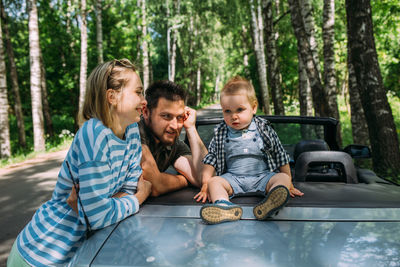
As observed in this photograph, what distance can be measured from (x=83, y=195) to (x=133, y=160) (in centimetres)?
47

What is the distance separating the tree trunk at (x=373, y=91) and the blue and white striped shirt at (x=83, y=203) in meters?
4.90

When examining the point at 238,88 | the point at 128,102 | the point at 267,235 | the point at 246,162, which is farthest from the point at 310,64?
the point at 267,235

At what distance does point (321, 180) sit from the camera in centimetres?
252

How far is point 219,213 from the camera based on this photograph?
1611 millimetres

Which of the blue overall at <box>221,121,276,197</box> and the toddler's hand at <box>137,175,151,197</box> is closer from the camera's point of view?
the toddler's hand at <box>137,175,151,197</box>

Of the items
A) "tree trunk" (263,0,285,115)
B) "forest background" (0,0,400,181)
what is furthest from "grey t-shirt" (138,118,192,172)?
"tree trunk" (263,0,285,115)

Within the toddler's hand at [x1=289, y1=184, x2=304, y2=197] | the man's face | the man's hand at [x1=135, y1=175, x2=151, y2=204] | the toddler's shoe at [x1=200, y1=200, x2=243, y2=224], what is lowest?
the toddler's shoe at [x1=200, y1=200, x2=243, y2=224]

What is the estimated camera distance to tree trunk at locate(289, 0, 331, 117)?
8445 millimetres

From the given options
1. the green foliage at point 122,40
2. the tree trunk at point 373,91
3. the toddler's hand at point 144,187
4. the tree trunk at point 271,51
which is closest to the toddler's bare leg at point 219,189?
the toddler's hand at point 144,187

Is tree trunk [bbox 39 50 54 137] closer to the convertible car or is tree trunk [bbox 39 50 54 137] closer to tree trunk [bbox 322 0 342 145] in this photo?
tree trunk [bbox 322 0 342 145]

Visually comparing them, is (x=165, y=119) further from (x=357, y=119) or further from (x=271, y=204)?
(x=357, y=119)

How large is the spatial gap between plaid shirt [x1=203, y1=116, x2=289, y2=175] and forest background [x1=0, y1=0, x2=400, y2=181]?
1629 millimetres

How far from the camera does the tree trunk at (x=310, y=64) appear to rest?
8.45 meters

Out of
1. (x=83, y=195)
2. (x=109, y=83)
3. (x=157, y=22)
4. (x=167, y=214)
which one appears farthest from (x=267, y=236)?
(x=157, y=22)
